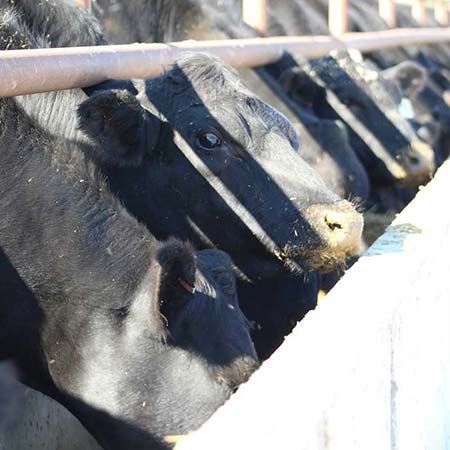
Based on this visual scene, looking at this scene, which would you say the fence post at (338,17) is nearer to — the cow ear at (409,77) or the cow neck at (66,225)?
the cow ear at (409,77)

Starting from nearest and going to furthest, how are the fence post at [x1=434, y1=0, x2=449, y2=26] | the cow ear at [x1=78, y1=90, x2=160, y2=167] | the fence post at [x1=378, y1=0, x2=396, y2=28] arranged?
1. the cow ear at [x1=78, y1=90, x2=160, y2=167]
2. the fence post at [x1=378, y1=0, x2=396, y2=28]
3. the fence post at [x1=434, y1=0, x2=449, y2=26]

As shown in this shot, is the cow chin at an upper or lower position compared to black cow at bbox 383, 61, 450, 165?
upper

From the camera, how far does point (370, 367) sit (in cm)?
182

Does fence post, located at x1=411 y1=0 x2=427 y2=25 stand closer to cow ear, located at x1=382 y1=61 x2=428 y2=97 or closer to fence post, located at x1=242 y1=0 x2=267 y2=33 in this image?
cow ear, located at x1=382 y1=61 x2=428 y2=97

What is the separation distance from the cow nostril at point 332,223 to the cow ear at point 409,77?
4.63 metres

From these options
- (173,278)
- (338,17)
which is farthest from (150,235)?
(338,17)

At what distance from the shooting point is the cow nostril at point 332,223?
333 centimetres

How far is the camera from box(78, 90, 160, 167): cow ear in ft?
10.3

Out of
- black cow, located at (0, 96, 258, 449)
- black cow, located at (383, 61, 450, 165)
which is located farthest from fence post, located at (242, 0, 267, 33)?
black cow, located at (0, 96, 258, 449)

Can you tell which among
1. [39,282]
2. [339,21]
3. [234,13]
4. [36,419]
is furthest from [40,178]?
[339,21]

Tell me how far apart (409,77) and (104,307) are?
585cm

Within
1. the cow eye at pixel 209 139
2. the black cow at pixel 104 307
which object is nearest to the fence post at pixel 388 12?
the cow eye at pixel 209 139

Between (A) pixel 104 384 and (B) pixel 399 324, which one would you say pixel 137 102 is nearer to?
(A) pixel 104 384

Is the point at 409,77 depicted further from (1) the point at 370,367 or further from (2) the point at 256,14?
(1) the point at 370,367
